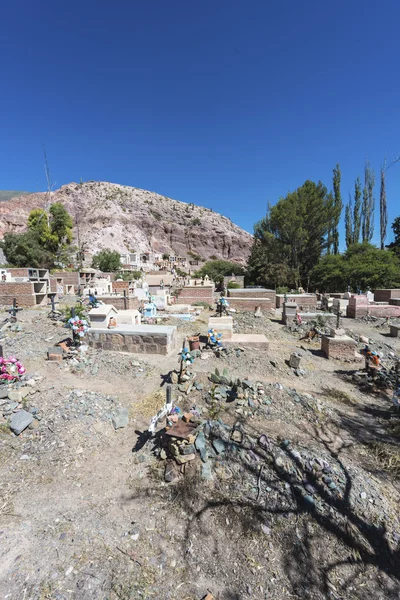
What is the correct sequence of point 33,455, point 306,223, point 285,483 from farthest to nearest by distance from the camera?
1. point 306,223
2. point 33,455
3. point 285,483

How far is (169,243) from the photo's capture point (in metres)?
72.9

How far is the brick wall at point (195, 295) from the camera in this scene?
1659 centimetres

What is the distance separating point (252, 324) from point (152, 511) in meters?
8.73

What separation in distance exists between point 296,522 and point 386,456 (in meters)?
1.94

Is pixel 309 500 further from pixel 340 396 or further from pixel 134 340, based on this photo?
pixel 134 340

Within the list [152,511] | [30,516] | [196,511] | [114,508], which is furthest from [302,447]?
[30,516]

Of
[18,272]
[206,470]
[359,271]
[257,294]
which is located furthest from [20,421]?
[359,271]

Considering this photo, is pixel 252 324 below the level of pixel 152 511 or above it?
above

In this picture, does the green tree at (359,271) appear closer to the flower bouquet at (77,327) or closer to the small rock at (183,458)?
the flower bouquet at (77,327)

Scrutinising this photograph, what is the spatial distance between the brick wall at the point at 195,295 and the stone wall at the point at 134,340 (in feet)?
31.1

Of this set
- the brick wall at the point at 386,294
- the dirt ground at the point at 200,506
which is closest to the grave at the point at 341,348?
the dirt ground at the point at 200,506

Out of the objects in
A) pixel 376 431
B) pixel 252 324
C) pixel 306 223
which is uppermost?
pixel 306 223

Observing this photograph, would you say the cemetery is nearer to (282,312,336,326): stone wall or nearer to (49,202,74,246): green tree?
(282,312,336,326): stone wall

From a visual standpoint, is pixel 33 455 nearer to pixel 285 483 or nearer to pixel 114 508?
pixel 114 508
